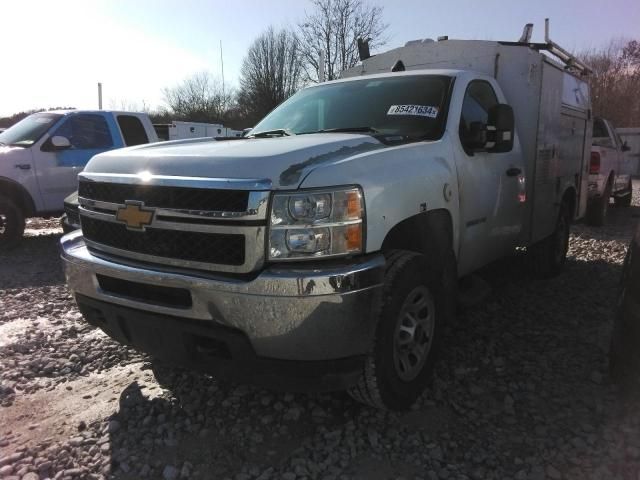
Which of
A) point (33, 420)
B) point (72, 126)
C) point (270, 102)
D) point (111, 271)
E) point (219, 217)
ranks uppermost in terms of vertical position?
point (270, 102)

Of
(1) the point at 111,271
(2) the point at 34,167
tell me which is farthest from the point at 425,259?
(2) the point at 34,167

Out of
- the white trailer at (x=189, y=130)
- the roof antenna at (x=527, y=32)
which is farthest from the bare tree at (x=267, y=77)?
the roof antenna at (x=527, y=32)

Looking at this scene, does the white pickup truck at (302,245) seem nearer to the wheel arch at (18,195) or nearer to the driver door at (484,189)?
the driver door at (484,189)

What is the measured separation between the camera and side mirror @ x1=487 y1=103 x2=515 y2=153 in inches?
144

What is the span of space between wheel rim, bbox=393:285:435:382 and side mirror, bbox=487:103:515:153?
1459mm

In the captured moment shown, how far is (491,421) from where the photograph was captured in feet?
9.43

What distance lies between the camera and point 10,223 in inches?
288

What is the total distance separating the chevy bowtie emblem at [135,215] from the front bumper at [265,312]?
0.68 feet

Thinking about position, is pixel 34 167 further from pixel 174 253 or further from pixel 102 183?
pixel 174 253

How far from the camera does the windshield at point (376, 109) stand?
352 centimetres

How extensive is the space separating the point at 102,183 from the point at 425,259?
182 centimetres

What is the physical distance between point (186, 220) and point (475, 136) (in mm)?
2186

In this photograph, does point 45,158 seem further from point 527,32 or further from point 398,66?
point 527,32

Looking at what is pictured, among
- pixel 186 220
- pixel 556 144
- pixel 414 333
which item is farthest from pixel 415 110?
pixel 556 144
